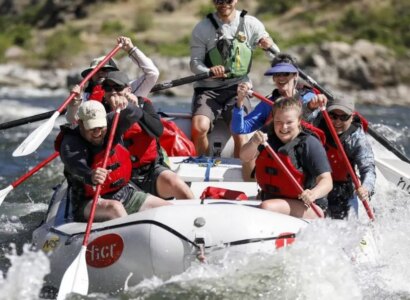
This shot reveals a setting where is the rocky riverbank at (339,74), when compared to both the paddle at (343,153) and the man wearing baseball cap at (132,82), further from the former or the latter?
the paddle at (343,153)

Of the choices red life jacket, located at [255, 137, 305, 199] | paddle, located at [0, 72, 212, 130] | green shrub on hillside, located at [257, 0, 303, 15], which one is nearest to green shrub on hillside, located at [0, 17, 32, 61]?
green shrub on hillside, located at [257, 0, 303, 15]

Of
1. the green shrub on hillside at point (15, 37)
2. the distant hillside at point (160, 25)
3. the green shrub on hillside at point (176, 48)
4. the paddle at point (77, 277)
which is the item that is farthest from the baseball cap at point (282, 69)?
the green shrub on hillside at point (15, 37)

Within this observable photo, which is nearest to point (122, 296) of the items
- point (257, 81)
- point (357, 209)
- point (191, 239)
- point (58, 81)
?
point (191, 239)

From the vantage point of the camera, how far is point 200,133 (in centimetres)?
787

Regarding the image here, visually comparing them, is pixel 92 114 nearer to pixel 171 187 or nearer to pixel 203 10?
pixel 171 187

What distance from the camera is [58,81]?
29.0 metres

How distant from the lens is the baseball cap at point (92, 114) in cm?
546

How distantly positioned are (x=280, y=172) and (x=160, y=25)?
121 feet

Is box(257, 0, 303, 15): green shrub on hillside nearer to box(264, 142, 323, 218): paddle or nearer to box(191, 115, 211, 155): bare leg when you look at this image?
box(191, 115, 211, 155): bare leg

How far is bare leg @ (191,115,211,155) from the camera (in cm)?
783

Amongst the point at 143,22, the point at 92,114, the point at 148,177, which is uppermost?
the point at 143,22

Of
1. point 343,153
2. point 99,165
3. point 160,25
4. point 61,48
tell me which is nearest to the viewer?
point 99,165

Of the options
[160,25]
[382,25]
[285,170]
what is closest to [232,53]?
[285,170]

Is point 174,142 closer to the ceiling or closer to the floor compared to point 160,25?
closer to the floor
